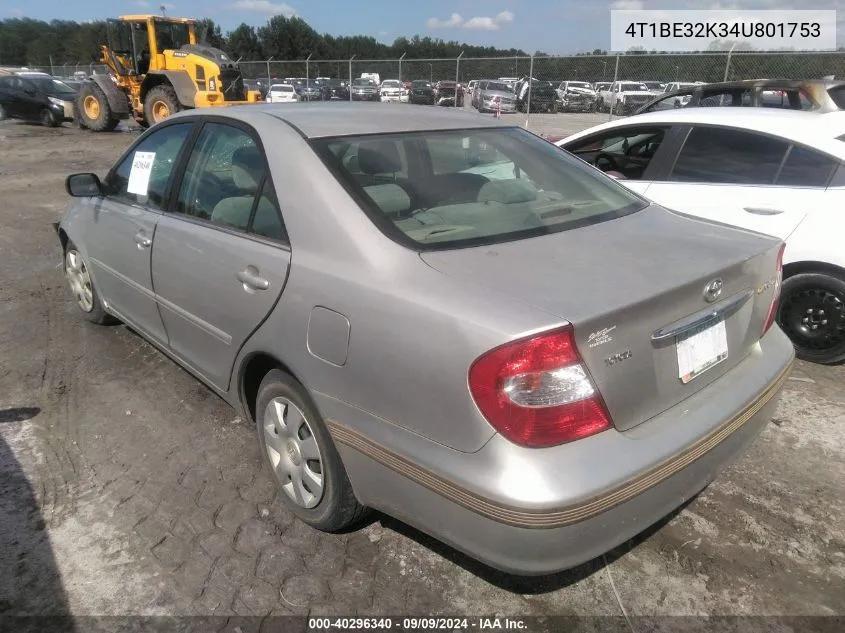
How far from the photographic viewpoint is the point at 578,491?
5.68ft

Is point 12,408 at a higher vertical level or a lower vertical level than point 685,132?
lower

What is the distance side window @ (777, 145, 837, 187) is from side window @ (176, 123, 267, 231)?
3.30 metres

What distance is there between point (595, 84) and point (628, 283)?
93.4 feet

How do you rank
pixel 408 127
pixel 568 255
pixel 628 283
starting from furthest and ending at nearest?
1. pixel 408 127
2. pixel 568 255
3. pixel 628 283

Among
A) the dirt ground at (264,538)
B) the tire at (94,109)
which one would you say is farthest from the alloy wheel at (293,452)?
the tire at (94,109)

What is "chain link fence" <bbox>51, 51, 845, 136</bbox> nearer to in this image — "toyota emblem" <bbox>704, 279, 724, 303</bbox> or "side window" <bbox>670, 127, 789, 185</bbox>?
"side window" <bbox>670, 127, 789, 185</bbox>

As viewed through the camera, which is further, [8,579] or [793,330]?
[793,330]

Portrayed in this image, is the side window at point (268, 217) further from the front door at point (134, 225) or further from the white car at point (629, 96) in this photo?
the white car at point (629, 96)

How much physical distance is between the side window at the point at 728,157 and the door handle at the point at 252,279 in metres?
3.25

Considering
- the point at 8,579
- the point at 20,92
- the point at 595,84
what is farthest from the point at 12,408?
the point at 595,84

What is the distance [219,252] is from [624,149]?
3763 mm

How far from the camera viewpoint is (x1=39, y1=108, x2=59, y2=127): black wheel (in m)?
20.4

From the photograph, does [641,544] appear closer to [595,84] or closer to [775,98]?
Answer: [775,98]

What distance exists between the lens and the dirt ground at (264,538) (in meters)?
2.25
